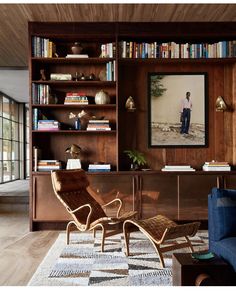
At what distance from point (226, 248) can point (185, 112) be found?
329cm

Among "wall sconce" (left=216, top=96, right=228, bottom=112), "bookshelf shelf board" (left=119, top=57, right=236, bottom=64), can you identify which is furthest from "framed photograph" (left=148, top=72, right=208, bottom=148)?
"bookshelf shelf board" (left=119, top=57, right=236, bottom=64)

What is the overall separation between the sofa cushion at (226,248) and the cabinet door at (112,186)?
2231 millimetres

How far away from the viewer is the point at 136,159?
221 inches

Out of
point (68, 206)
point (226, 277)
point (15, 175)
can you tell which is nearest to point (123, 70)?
point (68, 206)

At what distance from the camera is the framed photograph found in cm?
590

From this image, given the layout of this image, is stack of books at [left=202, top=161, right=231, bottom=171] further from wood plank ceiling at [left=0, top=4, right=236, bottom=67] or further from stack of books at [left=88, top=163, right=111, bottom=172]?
wood plank ceiling at [left=0, top=4, right=236, bottom=67]

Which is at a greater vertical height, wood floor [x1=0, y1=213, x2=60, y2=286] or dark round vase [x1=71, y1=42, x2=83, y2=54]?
dark round vase [x1=71, y1=42, x2=83, y2=54]

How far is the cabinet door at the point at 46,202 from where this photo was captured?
545cm

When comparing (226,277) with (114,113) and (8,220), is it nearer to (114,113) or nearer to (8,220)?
(114,113)

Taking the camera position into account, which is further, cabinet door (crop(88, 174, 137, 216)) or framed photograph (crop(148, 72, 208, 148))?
framed photograph (crop(148, 72, 208, 148))

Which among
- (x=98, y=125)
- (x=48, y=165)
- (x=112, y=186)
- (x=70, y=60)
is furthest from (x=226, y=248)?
(x=70, y=60)

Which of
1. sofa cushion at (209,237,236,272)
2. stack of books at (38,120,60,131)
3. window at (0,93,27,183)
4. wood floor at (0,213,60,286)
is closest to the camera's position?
sofa cushion at (209,237,236,272)

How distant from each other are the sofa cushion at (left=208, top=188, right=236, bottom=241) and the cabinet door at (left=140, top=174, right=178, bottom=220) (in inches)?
84.0

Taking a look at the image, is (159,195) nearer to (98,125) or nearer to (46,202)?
(98,125)
